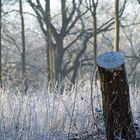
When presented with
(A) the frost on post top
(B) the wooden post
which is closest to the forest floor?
(B) the wooden post

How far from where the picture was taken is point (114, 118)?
4.68m

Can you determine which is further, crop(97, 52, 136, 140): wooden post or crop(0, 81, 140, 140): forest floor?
crop(0, 81, 140, 140): forest floor

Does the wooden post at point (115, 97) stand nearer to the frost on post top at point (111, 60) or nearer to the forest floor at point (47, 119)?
the frost on post top at point (111, 60)

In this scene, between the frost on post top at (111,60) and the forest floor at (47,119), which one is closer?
the frost on post top at (111,60)

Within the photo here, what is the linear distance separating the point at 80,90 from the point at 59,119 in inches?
36.5

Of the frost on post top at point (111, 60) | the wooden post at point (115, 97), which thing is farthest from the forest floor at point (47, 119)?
the frost on post top at point (111, 60)

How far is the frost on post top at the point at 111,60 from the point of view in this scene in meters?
4.59

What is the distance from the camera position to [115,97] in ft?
15.1

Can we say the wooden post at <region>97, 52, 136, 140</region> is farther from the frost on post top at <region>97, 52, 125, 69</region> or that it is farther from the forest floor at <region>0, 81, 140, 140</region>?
the forest floor at <region>0, 81, 140, 140</region>

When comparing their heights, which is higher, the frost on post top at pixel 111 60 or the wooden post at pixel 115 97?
the frost on post top at pixel 111 60

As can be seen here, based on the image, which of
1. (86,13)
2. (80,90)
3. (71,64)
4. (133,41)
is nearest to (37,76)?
(71,64)

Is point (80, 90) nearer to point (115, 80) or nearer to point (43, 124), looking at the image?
point (43, 124)

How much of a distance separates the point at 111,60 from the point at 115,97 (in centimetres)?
41

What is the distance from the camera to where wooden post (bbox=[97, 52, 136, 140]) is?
4.60 meters
